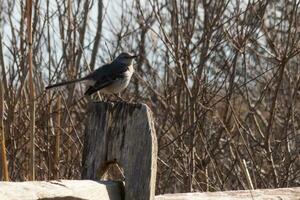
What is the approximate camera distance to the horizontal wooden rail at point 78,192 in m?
2.10

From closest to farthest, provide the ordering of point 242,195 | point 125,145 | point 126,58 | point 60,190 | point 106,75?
point 60,190 < point 125,145 < point 242,195 < point 106,75 < point 126,58

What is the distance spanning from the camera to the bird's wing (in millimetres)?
4937

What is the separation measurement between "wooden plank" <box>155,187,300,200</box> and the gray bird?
2.02 metres

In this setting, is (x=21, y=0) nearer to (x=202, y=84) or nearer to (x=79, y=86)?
(x=202, y=84)

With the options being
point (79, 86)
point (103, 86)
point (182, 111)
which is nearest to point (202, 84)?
point (182, 111)

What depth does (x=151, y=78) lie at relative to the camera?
22.2 feet

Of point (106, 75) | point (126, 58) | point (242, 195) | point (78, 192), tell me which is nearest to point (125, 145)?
point (78, 192)

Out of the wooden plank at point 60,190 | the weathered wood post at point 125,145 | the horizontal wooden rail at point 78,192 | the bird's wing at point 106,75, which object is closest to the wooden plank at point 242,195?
the horizontal wooden rail at point 78,192

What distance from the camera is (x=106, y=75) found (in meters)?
5.32

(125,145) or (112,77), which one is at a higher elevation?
(112,77)

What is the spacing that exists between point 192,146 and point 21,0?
4.87ft

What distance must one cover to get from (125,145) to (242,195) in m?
0.62

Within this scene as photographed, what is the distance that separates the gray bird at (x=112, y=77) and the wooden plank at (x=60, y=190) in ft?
7.73

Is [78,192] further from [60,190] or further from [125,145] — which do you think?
[125,145]
